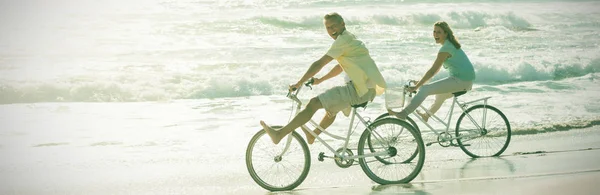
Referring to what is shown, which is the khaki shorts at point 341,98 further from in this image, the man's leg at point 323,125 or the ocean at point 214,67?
the ocean at point 214,67

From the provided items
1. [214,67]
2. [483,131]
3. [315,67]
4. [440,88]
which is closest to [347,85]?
[315,67]

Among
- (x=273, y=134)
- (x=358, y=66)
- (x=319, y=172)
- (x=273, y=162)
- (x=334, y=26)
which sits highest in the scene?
(x=334, y=26)

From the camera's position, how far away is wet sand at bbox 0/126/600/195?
5938 mm

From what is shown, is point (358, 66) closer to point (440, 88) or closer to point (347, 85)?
point (347, 85)

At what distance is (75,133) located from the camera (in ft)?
34.7

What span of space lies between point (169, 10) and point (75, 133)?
18519 mm

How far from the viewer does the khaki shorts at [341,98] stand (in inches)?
229

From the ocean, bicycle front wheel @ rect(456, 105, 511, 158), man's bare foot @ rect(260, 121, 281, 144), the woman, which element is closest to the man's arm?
man's bare foot @ rect(260, 121, 281, 144)

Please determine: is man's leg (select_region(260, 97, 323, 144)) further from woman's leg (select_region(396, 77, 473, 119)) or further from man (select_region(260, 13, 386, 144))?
woman's leg (select_region(396, 77, 473, 119))

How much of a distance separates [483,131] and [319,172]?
1692 mm

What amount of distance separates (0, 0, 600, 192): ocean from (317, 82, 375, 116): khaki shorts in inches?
75.9

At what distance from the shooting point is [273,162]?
20.7 feet

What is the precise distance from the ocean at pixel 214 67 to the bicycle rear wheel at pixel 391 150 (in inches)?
68.4

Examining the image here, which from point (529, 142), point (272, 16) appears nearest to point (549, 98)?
point (529, 142)
